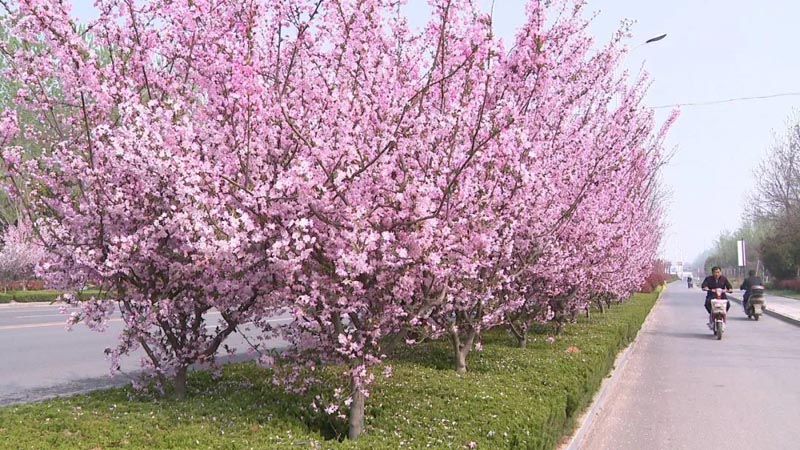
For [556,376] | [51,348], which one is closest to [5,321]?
[51,348]

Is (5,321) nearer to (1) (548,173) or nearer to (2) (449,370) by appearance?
(2) (449,370)

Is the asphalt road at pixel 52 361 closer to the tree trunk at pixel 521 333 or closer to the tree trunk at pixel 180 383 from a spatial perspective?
the tree trunk at pixel 180 383

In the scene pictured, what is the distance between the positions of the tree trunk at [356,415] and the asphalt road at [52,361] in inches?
56.9

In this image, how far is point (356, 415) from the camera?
Result: 19.1 ft

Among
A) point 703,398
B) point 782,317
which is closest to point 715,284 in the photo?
point 782,317

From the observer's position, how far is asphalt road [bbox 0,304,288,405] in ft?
31.0

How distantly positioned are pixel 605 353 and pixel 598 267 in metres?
2.31

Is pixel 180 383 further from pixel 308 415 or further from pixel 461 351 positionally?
pixel 461 351

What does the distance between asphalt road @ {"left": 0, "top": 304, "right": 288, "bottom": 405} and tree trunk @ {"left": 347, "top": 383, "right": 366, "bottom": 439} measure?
1.44 m

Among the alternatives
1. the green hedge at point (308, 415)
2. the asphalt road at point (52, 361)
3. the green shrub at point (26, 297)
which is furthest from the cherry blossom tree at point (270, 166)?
the green shrub at point (26, 297)

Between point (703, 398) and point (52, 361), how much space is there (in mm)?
10567

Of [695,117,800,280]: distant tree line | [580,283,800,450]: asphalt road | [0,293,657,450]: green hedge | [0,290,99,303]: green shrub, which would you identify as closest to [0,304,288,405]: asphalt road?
[0,293,657,450]: green hedge

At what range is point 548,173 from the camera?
7840 mm

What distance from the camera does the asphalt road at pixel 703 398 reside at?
747 centimetres
